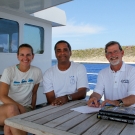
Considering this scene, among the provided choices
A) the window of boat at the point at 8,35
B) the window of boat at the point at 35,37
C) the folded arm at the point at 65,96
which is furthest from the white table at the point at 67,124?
the window of boat at the point at 35,37

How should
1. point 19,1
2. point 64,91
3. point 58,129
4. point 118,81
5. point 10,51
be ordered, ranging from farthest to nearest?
point 10,51, point 19,1, point 64,91, point 118,81, point 58,129

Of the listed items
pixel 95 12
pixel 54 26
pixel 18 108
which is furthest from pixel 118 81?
pixel 95 12

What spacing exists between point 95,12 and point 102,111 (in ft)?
134

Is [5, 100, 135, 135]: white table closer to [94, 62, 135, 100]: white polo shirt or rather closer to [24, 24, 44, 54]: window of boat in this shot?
[94, 62, 135, 100]: white polo shirt

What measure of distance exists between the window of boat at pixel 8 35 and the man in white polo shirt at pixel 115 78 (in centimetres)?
219

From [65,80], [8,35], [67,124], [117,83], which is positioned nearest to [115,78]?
[117,83]

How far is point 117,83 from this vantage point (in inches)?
84.0

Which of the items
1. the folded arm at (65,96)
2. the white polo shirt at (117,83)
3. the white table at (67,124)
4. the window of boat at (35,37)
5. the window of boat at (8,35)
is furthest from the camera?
the window of boat at (35,37)

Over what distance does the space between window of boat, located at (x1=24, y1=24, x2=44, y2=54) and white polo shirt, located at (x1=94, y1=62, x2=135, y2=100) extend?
243cm

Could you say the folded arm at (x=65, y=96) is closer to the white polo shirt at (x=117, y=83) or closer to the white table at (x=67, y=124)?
the white polo shirt at (x=117, y=83)

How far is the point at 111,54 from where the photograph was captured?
220cm

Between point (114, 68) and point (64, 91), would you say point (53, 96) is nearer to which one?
point (64, 91)

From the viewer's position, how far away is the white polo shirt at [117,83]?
6.85 feet

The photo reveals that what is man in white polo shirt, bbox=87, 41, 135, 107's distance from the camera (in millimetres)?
2103
